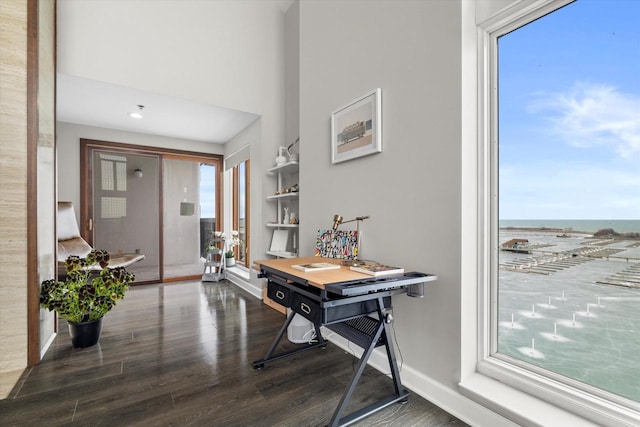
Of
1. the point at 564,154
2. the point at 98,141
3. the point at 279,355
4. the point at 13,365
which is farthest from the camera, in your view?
the point at 98,141

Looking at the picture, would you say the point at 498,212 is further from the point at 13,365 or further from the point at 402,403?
the point at 13,365

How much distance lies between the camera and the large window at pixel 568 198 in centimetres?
125

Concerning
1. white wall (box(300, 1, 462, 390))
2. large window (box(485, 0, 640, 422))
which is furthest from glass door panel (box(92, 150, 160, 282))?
large window (box(485, 0, 640, 422))

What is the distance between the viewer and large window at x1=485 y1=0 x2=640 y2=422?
1249mm

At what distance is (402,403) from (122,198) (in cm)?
491

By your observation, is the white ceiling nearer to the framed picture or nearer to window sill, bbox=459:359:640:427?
the framed picture

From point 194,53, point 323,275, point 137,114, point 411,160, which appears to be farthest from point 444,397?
point 137,114

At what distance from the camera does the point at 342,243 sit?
91.0 inches

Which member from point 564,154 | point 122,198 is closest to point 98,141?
point 122,198

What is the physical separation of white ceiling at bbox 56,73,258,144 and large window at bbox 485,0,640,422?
314cm

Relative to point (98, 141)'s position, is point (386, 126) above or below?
below

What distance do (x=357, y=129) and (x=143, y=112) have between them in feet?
10.00

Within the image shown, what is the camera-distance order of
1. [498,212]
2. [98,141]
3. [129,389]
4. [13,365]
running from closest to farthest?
[498,212], [129,389], [13,365], [98,141]

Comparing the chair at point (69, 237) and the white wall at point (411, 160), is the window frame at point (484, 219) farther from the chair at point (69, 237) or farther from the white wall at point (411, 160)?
the chair at point (69, 237)
